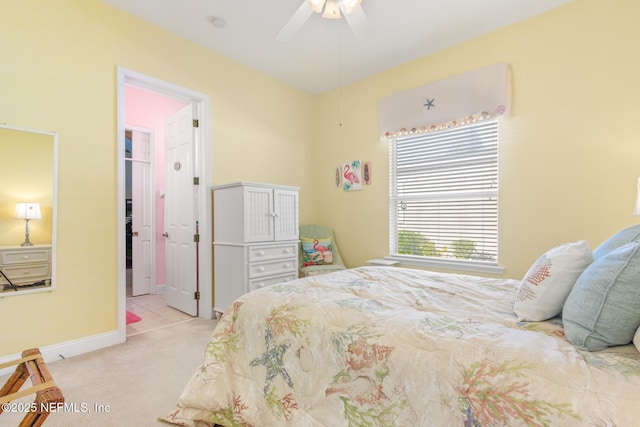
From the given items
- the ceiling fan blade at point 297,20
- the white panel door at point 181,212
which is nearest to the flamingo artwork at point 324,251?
the white panel door at point 181,212

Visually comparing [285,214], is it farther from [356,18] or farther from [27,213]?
[27,213]

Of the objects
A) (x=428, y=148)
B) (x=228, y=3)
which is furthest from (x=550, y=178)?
(x=228, y=3)

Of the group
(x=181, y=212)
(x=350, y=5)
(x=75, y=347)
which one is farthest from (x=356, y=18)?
(x=75, y=347)

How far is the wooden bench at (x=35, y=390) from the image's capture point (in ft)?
3.00

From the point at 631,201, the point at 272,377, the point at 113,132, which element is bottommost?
the point at 272,377

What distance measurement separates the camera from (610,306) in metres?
0.94

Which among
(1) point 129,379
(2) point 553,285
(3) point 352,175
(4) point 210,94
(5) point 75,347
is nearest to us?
(2) point 553,285

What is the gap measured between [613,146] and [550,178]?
0.45m

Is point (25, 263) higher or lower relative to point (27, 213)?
lower

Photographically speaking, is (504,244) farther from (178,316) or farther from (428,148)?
(178,316)

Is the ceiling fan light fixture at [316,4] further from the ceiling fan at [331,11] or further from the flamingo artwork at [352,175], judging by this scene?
the flamingo artwork at [352,175]

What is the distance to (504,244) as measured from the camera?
2932 mm

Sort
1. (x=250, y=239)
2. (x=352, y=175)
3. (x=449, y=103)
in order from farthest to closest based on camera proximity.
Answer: (x=352, y=175) → (x=449, y=103) → (x=250, y=239)

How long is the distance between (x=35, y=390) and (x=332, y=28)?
3165mm
